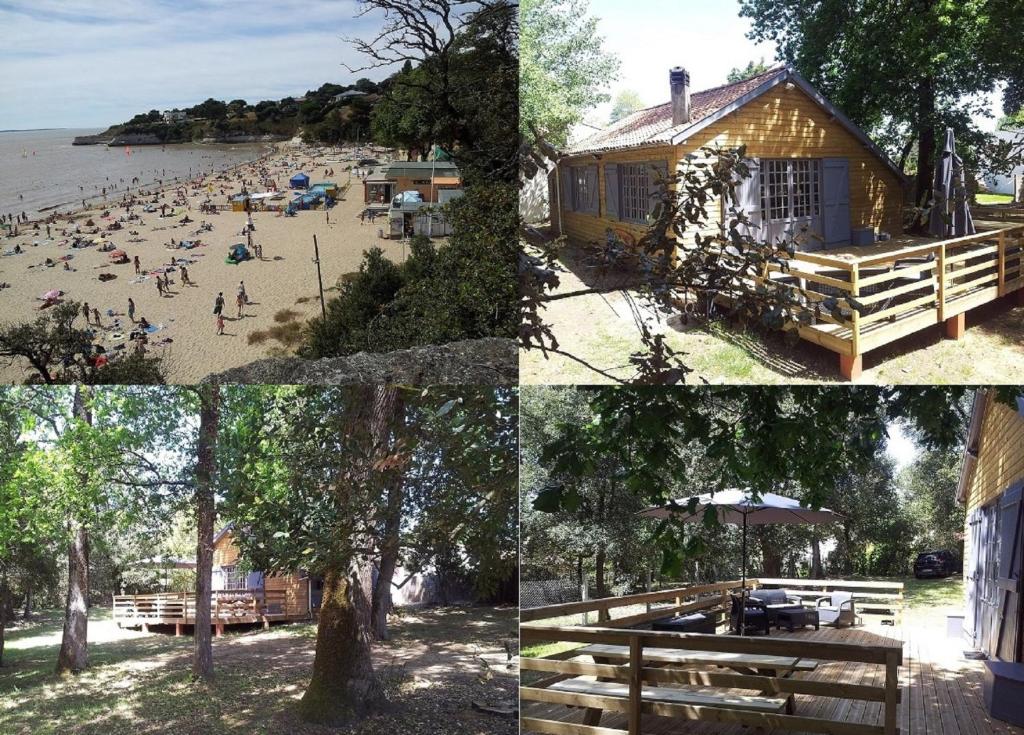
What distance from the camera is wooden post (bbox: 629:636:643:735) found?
14.8 feet

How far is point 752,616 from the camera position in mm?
7473

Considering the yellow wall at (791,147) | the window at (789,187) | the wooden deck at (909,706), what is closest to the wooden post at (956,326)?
the yellow wall at (791,147)

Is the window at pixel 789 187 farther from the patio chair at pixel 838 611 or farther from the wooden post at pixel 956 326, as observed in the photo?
the patio chair at pixel 838 611

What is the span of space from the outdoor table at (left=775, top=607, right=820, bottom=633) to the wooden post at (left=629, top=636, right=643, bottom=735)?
3.50 m

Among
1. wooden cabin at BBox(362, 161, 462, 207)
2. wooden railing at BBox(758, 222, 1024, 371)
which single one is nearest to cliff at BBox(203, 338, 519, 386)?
wooden cabin at BBox(362, 161, 462, 207)

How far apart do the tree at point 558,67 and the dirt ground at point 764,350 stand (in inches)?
34.7

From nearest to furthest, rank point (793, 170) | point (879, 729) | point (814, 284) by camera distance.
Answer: point (879, 729)
point (793, 170)
point (814, 284)

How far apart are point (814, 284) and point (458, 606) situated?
285 centimetres

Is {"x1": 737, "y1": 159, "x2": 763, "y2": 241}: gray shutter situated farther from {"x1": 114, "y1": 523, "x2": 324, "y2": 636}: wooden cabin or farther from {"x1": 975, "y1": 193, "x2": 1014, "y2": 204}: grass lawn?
{"x1": 114, "y1": 523, "x2": 324, "y2": 636}: wooden cabin

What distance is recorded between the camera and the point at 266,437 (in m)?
5.80

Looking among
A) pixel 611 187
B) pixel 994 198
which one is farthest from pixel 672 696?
pixel 994 198

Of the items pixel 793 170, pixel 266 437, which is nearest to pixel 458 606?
pixel 266 437

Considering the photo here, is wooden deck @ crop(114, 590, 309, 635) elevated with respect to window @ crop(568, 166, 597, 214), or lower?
lower

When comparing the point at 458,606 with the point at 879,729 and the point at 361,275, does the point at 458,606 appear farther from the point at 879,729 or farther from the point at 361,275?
the point at 879,729
